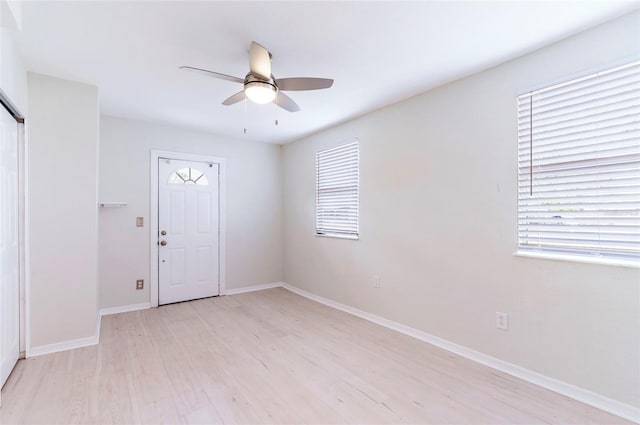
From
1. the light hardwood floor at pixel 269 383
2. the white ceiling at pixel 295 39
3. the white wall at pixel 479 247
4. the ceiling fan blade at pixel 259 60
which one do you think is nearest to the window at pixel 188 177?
the white ceiling at pixel 295 39

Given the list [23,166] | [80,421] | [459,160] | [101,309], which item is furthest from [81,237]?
[459,160]

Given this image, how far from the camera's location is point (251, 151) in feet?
16.3

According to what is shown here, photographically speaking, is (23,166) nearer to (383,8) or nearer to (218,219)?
(218,219)

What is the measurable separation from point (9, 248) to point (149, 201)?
5.82 ft

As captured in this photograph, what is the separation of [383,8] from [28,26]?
7.56 feet

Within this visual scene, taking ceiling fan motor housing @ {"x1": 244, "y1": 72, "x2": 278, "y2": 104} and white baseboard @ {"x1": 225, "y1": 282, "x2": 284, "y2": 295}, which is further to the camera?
white baseboard @ {"x1": 225, "y1": 282, "x2": 284, "y2": 295}

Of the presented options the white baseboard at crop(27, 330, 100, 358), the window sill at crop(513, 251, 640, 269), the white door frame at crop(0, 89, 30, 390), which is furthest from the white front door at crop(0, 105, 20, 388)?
the window sill at crop(513, 251, 640, 269)

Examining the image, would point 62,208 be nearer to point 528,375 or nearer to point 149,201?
point 149,201

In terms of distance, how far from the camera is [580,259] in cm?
203

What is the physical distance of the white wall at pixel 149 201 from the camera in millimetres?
3824

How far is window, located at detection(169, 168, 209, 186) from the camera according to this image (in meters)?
4.30

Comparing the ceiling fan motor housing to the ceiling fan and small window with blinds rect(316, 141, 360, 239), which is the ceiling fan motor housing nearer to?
the ceiling fan

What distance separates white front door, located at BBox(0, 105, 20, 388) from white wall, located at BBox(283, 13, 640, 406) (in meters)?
3.18

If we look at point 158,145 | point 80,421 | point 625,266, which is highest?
point 158,145
